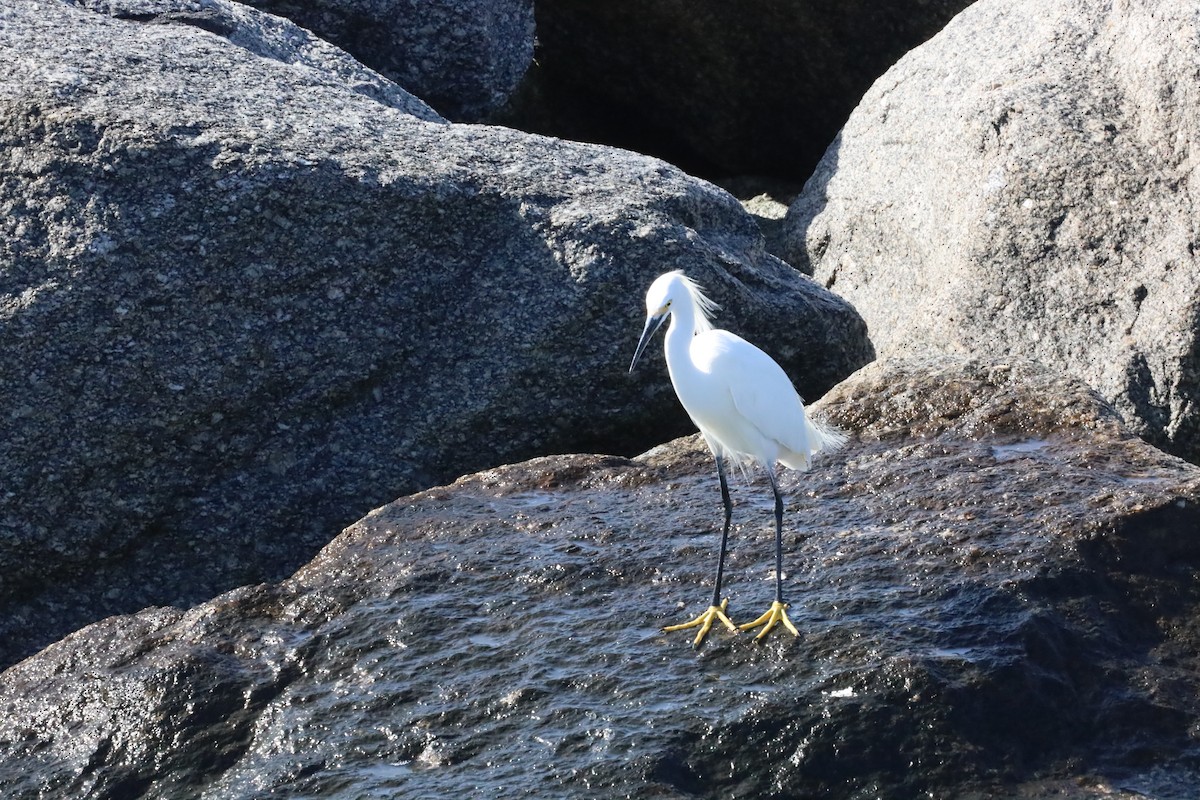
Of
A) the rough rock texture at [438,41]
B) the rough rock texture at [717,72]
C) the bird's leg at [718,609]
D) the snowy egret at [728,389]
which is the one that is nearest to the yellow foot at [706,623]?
the bird's leg at [718,609]

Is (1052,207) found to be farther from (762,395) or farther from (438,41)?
(438,41)

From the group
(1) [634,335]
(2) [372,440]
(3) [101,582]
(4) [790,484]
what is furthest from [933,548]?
(3) [101,582]

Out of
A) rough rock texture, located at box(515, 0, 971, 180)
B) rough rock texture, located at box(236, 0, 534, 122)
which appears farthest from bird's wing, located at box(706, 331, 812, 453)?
rough rock texture, located at box(515, 0, 971, 180)

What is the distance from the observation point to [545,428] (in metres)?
5.95

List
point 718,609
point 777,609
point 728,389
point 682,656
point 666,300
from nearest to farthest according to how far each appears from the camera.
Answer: point 682,656, point 777,609, point 718,609, point 666,300, point 728,389

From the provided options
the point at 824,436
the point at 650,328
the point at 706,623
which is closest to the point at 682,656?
the point at 706,623

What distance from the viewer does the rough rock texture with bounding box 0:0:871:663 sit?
17.7ft

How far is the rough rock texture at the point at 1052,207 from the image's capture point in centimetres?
621

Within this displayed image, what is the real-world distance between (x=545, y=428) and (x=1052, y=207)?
2.66 metres

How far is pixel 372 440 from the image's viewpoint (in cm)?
576

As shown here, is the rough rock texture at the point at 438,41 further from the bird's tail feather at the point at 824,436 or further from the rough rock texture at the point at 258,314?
the bird's tail feather at the point at 824,436

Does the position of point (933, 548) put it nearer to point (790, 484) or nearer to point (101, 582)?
point (790, 484)

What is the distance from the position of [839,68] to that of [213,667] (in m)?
6.28

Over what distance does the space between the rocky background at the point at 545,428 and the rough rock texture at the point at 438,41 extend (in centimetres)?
3
